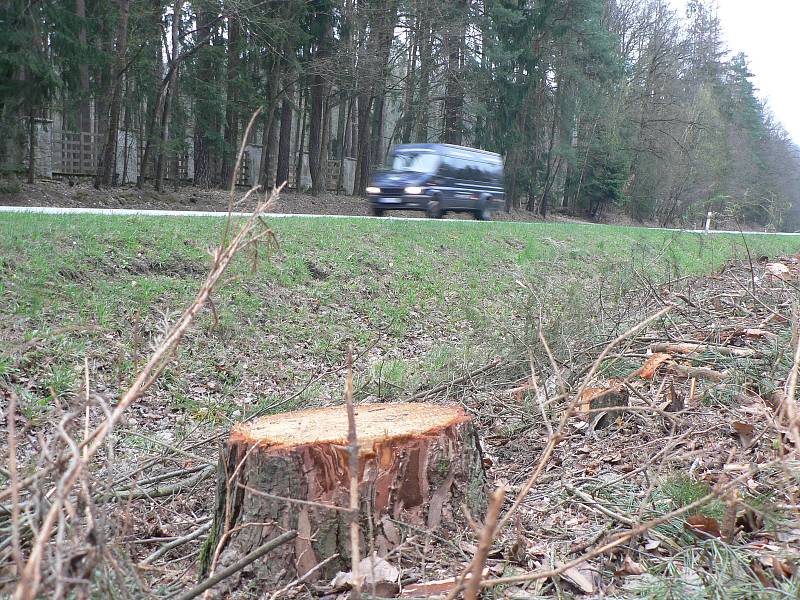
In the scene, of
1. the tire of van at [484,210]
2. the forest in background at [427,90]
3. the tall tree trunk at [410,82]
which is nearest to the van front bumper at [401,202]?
the tire of van at [484,210]

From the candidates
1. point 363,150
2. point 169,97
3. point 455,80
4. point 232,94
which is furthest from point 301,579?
point 363,150

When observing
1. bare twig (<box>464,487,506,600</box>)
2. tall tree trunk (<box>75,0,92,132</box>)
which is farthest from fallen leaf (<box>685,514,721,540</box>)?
tall tree trunk (<box>75,0,92,132</box>)

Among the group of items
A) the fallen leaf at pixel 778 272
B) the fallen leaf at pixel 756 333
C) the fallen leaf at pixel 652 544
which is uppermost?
the fallen leaf at pixel 778 272

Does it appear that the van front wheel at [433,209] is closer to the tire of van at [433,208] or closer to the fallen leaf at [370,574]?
the tire of van at [433,208]

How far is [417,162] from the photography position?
22.7 metres

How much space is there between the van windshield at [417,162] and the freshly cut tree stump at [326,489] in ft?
65.7

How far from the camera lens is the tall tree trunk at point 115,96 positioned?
20047 mm

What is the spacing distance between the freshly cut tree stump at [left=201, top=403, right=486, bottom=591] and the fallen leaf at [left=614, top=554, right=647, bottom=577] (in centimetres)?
70

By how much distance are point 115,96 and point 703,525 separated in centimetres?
2117

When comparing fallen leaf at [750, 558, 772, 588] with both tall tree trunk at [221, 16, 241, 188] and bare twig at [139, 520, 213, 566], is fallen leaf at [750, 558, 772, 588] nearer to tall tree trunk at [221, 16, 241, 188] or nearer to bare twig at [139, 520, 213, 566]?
bare twig at [139, 520, 213, 566]

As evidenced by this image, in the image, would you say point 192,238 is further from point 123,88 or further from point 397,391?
point 123,88

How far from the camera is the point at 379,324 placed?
34.0ft

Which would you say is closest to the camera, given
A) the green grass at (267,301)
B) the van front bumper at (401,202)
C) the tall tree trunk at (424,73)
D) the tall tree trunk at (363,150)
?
the green grass at (267,301)

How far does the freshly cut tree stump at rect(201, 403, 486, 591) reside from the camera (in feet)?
9.04
